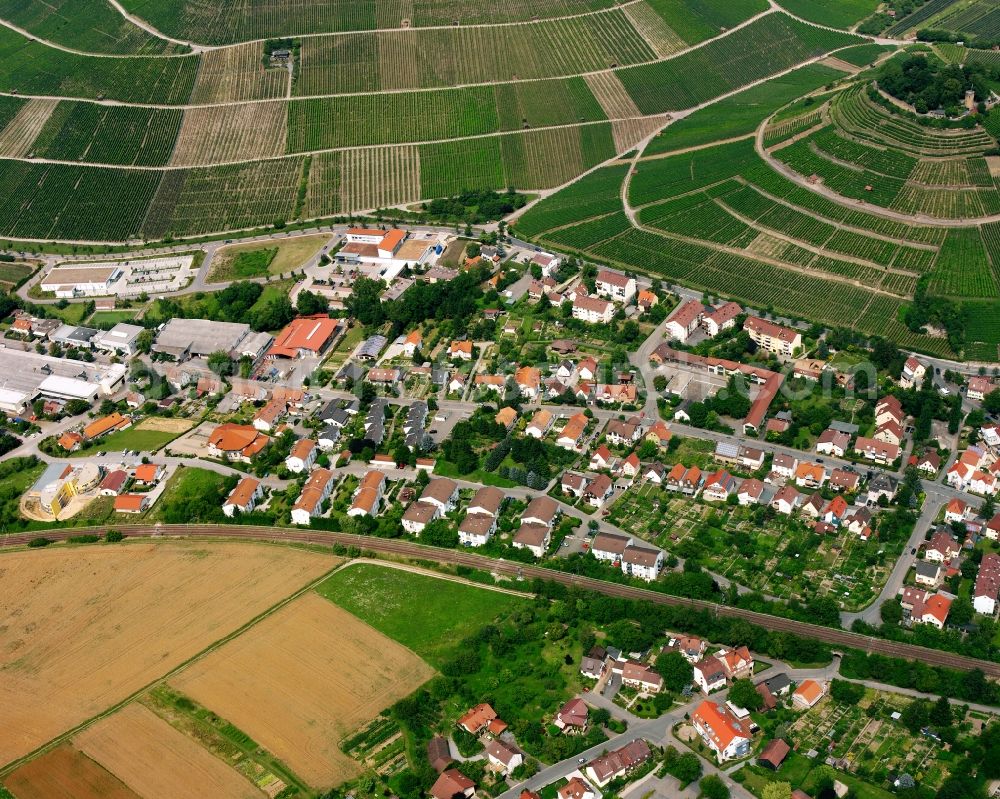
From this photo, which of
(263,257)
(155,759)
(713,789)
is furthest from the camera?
(263,257)

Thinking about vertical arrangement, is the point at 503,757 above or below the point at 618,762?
above

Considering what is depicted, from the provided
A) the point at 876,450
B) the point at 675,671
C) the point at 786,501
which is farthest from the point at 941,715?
the point at 876,450

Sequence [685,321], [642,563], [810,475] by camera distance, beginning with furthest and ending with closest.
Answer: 1. [685,321]
2. [810,475]
3. [642,563]

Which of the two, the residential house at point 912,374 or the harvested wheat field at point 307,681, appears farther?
the residential house at point 912,374

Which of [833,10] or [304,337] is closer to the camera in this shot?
[304,337]

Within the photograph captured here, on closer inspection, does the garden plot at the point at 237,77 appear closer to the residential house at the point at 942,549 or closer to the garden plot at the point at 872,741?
the residential house at the point at 942,549

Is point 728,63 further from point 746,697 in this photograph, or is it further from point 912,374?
point 746,697

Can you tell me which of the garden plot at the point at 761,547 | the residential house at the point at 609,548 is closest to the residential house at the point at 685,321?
the garden plot at the point at 761,547
